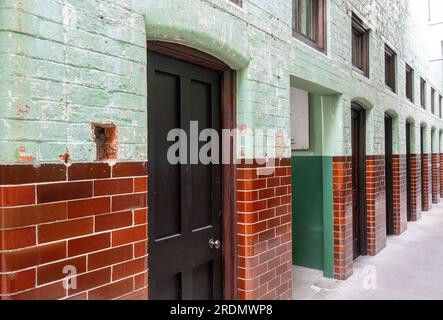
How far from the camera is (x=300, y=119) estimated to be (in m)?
5.20

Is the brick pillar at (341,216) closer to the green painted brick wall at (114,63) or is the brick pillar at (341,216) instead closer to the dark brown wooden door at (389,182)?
the green painted brick wall at (114,63)

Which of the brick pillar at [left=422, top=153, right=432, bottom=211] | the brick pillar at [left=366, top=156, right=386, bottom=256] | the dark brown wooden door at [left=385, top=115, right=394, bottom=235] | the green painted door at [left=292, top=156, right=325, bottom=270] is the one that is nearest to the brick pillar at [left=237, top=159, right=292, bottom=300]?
the green painted door at [left=292, top=156, right=325, bottom=270]

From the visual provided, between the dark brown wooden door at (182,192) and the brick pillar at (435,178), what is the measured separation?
11.1m

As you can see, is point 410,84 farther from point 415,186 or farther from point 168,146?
point 168,146

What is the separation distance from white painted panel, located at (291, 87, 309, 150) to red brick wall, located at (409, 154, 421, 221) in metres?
5.07

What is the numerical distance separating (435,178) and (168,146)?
473 inches

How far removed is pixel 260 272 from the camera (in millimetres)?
2979

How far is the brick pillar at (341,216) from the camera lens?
4652 mm

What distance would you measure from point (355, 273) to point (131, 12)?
4535 millimetres

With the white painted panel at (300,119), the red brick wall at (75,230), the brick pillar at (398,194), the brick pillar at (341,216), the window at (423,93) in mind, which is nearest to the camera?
the red brick wall at (75,230)

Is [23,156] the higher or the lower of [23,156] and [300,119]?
the lower

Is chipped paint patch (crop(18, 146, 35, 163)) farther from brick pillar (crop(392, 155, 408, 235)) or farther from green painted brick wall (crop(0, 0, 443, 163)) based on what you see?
brick pillar (crop(392, 155, 408, 235))

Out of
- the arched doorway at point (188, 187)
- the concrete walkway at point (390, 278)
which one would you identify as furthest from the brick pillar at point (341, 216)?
the arched doorway at point (188, 187)

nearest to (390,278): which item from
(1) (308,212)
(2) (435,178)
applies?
(1) (308,212)
